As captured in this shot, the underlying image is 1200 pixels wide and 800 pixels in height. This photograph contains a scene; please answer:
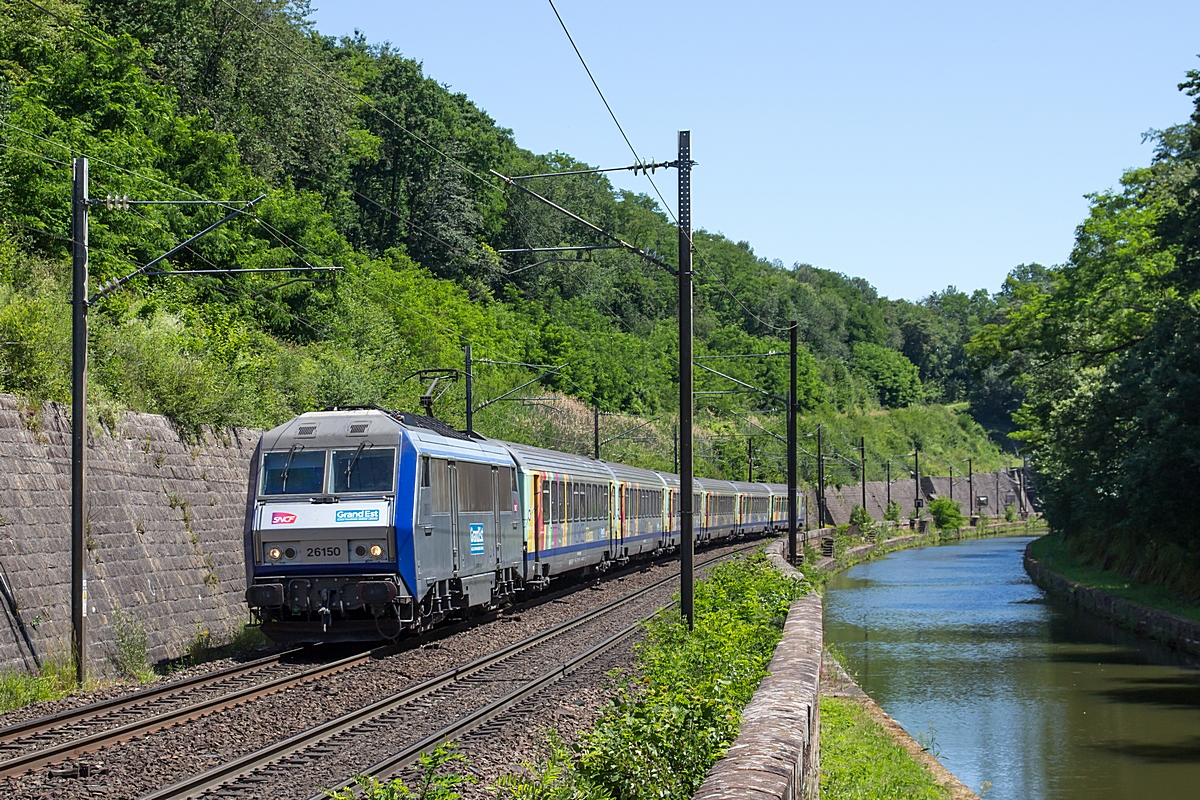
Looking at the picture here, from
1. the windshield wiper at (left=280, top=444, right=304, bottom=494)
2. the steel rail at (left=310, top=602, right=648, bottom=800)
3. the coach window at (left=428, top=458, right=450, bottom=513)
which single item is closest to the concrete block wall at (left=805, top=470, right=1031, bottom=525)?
the coach window at (left=428, top=458, right=450, bottom=513)

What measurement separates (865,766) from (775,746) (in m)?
7.13

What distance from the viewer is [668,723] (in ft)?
26.5

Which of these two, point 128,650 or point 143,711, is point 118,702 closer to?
point 143,711

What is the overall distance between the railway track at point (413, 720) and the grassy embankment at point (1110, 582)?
19.1 metres

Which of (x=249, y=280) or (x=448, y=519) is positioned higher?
(x=249, y=280)

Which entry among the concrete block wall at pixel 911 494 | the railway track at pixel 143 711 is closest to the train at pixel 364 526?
the railway track at pixel 143 711

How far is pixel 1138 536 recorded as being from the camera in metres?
41.2

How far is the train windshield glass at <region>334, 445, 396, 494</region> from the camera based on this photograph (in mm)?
17297

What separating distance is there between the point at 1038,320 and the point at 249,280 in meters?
29.1

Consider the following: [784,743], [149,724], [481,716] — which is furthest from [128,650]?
[784,743]

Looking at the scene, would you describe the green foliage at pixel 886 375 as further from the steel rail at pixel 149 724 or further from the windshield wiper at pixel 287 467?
the steel rail at pixel 149 724

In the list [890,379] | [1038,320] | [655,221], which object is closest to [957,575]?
[1038,320]

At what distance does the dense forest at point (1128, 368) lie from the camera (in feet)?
102

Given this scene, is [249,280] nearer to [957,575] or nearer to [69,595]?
[69,595]
